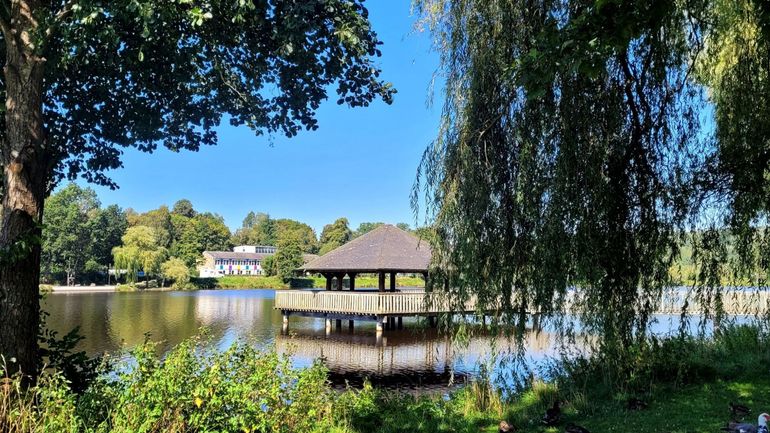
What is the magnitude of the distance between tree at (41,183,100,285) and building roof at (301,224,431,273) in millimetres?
38855

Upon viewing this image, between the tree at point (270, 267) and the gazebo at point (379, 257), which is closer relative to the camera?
the gazebo at point (379, 257)

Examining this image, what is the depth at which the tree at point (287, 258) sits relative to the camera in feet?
192

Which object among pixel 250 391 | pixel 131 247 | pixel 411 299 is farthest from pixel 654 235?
pixel 131 247

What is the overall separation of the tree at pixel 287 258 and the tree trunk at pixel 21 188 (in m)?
54.5

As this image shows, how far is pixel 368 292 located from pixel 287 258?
39.0 metres

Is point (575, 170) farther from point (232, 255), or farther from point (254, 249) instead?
point (254, 249)

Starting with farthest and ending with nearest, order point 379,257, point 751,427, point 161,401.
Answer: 1. point 379,257
2. point 751,427
3. point 161,401

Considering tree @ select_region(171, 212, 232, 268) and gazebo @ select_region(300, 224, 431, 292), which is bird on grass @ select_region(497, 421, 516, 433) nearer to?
gazebo @ select_region(300, 224, 431, 292)

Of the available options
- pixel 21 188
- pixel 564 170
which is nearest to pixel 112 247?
pixel 21 188

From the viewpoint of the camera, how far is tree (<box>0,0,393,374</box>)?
13.0 ft

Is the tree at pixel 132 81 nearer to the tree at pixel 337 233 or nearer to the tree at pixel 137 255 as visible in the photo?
the tree at pixel 137 255

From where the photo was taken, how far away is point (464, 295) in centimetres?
555

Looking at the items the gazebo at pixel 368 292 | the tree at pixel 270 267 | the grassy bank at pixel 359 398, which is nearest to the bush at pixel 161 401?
the grassy bank at pixel 359 398

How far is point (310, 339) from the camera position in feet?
65.0
